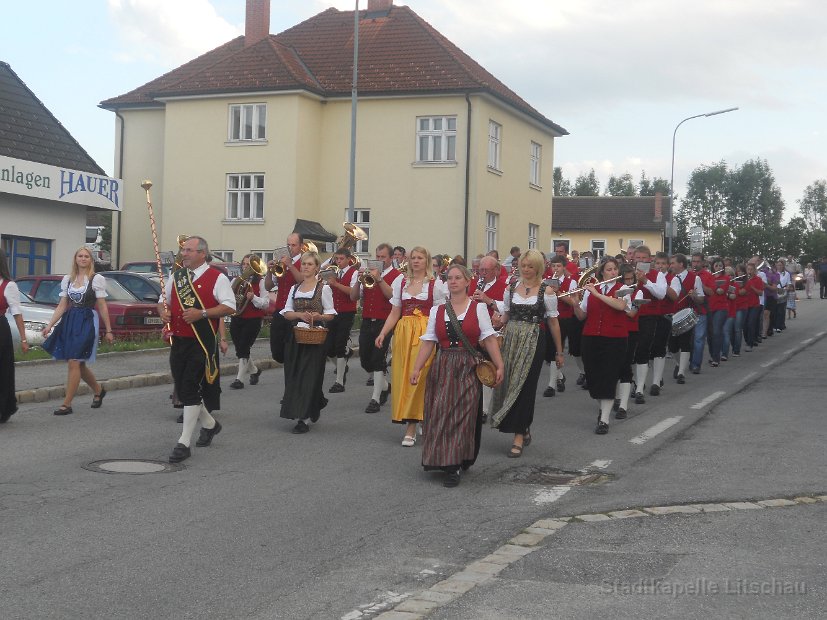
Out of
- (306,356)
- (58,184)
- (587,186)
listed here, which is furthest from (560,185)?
(306,356)

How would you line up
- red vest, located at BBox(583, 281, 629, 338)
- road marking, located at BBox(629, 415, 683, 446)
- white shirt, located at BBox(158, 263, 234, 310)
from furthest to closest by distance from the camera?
red vest, located at BBox(583, 281, 629, 338) < road marking, located at BBox(629, 415, 683, 446) < white shirt, located at BBox(158, 263, 234, 310)

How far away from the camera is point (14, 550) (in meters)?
6.33

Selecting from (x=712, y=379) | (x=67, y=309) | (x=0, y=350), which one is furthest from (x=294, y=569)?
(x=712, y=379)

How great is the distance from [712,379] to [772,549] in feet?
36.9

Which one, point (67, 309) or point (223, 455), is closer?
point (223, 455)

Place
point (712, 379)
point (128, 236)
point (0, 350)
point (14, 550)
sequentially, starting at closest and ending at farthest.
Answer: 1. point (14, 550)
2. point (0, 350)
3. point (712, 379)
4. point (128, 236)

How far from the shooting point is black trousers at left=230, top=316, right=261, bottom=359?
1477 centimetres

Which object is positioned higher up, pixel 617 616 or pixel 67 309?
pixel 67 309

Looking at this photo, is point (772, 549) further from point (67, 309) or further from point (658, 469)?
point (67, 309)

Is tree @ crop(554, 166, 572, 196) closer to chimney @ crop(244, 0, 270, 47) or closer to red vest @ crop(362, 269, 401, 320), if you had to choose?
chimney @ crop(244, 0, 270, 47)

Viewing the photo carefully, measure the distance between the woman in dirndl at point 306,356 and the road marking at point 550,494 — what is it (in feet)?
10.8

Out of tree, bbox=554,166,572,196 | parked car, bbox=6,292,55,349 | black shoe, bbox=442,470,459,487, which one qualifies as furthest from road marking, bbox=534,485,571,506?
tree, bbox=554,166,572,196

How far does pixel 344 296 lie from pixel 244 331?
1380mm

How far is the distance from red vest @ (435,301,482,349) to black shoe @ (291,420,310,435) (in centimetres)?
257
